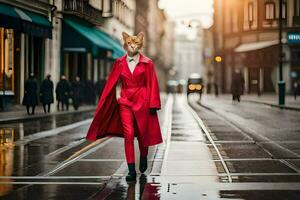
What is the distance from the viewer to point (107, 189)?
26.1ft

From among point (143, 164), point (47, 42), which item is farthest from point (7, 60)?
point (143, 164)

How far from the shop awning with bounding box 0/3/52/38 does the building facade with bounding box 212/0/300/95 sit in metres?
26.3

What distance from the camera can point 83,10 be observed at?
40.3m

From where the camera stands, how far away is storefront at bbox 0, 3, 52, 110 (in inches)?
1122

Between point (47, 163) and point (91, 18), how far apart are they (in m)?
32.4

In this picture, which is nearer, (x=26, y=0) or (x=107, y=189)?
(x=107, y=189)

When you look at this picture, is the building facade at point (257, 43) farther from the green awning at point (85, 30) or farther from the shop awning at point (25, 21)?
the shop awning at point (25, 21)

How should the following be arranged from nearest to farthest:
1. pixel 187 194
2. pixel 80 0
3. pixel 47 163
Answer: pixel 187 194
pixel 47 163
pixel 80 0

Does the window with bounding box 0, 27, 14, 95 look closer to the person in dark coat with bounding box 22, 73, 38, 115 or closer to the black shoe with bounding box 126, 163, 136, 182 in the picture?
the person in dark coat with bounding box 22, 73, 38, 115

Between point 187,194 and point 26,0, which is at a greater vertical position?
point 26,0

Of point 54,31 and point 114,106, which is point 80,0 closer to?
point 54,31

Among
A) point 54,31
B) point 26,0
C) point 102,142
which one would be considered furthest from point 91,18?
point 102,142

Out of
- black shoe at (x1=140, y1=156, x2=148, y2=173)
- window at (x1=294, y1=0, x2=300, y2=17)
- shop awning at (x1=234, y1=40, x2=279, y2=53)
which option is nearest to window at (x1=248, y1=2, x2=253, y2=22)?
shop awning at (x1=234, y1=40, x2=279, y2=53)

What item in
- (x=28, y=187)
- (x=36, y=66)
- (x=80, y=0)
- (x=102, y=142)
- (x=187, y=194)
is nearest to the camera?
(x=187, y=194)
